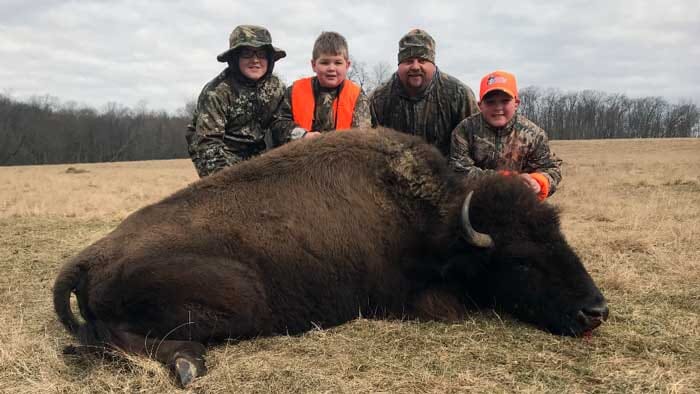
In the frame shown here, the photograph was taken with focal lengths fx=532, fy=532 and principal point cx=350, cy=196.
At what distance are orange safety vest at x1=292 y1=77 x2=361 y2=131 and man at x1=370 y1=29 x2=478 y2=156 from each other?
0.74 metres

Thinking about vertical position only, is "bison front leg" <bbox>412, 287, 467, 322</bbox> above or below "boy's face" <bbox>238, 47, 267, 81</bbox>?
below

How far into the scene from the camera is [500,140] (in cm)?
601

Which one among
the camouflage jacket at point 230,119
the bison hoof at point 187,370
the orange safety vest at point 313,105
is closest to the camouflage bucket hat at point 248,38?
the camouflage jacket at point 230,119

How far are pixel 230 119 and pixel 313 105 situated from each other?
1122 millimetres

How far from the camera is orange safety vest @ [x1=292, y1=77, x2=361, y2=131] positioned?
20.5ft

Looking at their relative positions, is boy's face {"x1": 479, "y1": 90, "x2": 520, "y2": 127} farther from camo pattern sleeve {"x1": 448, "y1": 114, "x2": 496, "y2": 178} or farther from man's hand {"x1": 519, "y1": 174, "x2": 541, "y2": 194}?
man's hand {"x1": 519, "y1": 174, "x2": 541, "y2": 194}

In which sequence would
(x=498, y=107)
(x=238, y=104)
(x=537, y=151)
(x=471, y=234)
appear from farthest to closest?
1. (x=238, y=104)
2. (x=537, y=151)
3. (x=498, y=107)
4. (x=471, y=234)

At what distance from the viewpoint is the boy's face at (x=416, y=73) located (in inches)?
248

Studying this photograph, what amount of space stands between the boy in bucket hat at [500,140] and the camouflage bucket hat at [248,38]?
8.22ft

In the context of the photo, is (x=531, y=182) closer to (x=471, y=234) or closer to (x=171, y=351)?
(x=471, y=234)

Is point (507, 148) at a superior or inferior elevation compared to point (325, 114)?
inferior

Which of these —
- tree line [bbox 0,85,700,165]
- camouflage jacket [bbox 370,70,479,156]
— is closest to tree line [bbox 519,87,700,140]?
tree line [bbox 0,85,700,165]

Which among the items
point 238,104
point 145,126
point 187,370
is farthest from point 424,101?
point 145,126

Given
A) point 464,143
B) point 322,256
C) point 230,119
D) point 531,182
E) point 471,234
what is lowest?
point 322,256
